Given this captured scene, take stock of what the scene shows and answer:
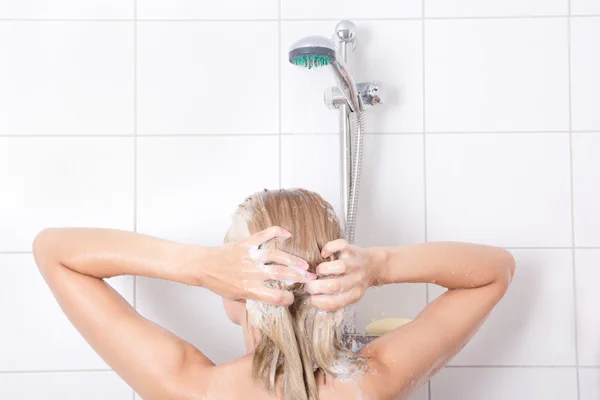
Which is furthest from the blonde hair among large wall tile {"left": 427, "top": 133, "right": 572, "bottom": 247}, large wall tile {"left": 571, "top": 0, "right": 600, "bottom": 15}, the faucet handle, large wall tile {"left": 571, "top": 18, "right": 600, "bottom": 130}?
large wall tile {"left": 571, "top": 0, "right": 600, "bottom": 15}

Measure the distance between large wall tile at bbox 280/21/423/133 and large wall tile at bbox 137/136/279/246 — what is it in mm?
117

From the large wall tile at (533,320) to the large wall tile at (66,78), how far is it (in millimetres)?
957

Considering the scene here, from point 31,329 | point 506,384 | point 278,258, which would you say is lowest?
point 506,384

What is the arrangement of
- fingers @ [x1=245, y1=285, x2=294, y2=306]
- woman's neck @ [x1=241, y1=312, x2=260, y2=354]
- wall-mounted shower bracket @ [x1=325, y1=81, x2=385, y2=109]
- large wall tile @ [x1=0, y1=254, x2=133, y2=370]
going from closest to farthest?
fingers @ [x1=245, y1=285, x2=294, y2=306] → woman's neck @ [x1=241, y1=312, x2=260, y2=354] → wall-mounted shower bracket @ [x1=325, y1=81, x2=385, y2=109] → large wall tile @ [x1=0, y1=254, x2=133, y2=370]

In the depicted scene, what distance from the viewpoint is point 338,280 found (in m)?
0.95

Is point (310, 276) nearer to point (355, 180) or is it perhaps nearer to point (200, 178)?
point (355, 180)

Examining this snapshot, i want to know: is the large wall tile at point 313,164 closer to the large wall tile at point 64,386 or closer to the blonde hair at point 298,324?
the blonde hair at point 298,324

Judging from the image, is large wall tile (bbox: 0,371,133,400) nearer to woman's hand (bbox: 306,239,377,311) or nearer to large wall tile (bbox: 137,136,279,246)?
large wall tile (bbox: 137,136,279,246)

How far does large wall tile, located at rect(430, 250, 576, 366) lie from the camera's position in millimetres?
1584

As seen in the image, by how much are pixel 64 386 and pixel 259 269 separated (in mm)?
882

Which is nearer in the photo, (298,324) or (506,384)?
(298,324)

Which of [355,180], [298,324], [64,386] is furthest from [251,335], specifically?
[64,386]

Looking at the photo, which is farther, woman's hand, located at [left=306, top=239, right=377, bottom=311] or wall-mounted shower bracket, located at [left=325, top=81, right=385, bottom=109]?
wall-mounted shower bracket, located at [left=325, top=81, right=385, bottom=109]

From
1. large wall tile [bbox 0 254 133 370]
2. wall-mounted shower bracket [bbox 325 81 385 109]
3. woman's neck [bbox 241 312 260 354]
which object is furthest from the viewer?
large wall tile [bbox 0 254 133 370]
